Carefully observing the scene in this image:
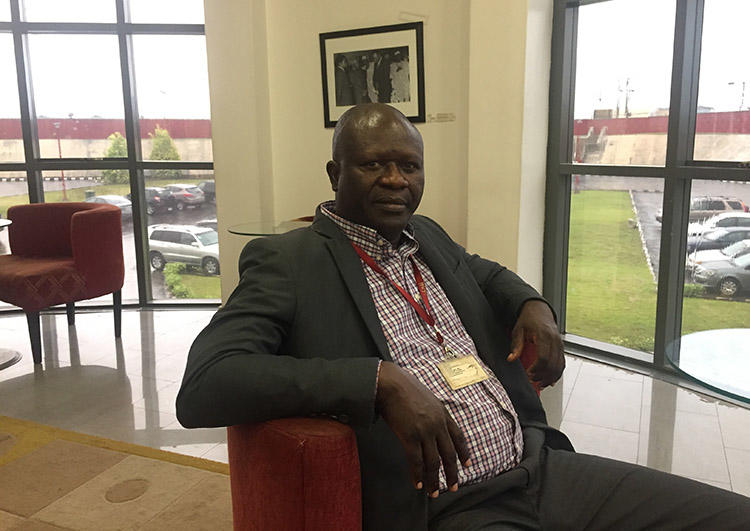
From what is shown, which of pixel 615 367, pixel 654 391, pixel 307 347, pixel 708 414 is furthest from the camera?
pixel 615 367

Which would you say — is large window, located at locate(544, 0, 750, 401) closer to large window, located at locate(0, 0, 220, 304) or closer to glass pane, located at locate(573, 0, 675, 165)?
glass pane, located at locate(573, 0, 675, 165)

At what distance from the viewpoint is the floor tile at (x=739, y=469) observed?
2.53 m

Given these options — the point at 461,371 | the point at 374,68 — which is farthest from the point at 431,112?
the point at 461,371

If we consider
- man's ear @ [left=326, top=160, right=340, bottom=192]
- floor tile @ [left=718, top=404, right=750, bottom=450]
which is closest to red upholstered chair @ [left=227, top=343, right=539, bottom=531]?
man's ear @ [left=326, top=160, right=340, bottom=192]

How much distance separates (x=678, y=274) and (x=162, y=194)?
13.2ft

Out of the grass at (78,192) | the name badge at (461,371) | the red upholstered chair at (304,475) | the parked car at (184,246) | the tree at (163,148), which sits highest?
the tree at (163,148)

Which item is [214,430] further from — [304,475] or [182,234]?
[182,234]

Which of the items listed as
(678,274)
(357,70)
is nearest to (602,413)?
(678,274)

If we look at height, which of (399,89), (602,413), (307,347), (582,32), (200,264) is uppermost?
(582,32)

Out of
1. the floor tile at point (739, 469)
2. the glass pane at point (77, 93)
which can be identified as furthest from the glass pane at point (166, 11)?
the floor tile at point (739, 469)

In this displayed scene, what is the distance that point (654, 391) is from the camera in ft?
11.7

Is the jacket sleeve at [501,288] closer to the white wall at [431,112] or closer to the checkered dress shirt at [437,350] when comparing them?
the checkered dress shirt at [437,350]

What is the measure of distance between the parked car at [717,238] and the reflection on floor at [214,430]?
0.81 meters

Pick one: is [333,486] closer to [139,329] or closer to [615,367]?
[615,367]
